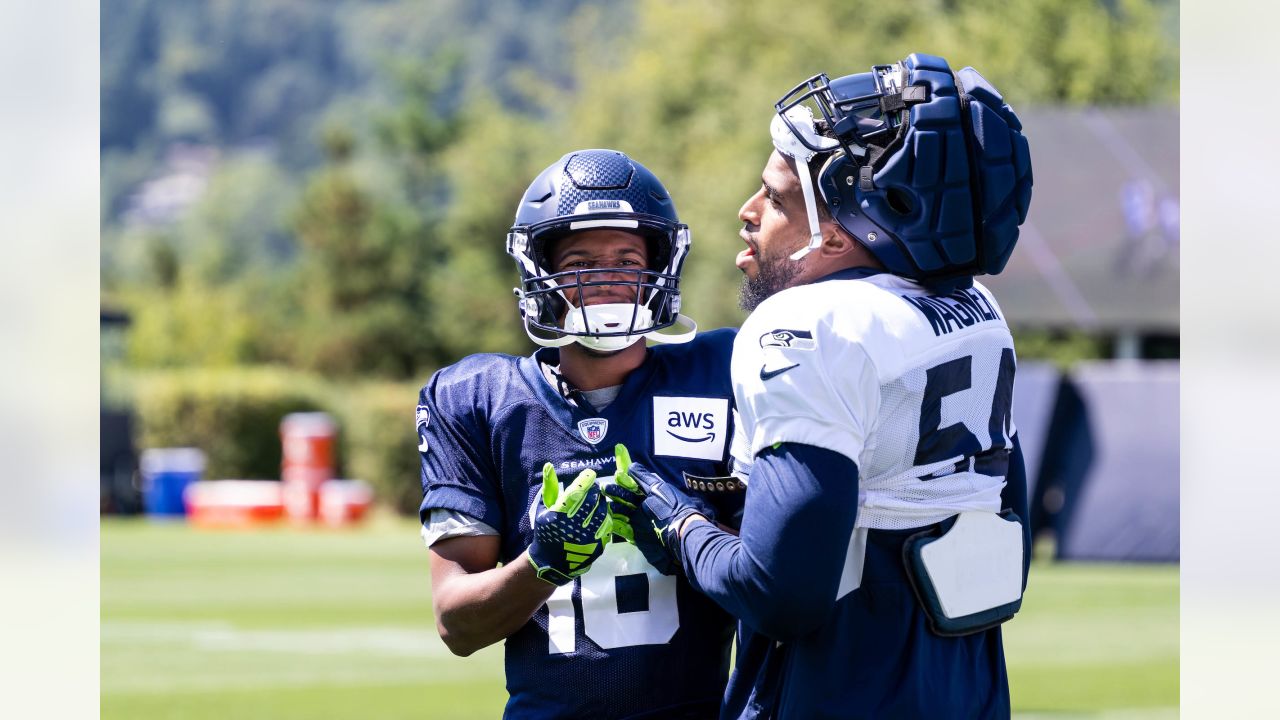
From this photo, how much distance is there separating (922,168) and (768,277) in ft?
1.18

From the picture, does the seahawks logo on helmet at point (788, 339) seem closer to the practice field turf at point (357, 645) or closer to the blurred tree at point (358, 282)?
the practice field turf at point (357, 645)

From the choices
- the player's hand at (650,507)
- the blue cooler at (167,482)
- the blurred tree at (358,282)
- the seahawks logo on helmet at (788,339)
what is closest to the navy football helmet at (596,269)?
the player's hand at (650,507)

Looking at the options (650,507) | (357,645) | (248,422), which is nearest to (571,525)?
(650,507)

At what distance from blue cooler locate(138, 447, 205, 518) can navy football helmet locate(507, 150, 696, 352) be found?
71.5 feet

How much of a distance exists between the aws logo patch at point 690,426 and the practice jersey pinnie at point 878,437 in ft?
1.55

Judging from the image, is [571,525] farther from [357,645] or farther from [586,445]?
[357,645]

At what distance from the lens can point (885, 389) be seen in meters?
2.24

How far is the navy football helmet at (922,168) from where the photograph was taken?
7.74ft

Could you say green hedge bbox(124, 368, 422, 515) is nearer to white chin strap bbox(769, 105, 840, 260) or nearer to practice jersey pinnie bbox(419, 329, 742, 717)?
practice jersey pinnie bbox(419, 329, 742, 717)

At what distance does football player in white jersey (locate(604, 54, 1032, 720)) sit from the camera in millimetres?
2188

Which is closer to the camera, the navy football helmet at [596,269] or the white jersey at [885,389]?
the white jersey at [885,389]

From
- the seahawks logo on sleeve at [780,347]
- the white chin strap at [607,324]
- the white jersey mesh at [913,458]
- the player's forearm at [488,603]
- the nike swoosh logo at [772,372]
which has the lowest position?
the player's forearm at [488,603]

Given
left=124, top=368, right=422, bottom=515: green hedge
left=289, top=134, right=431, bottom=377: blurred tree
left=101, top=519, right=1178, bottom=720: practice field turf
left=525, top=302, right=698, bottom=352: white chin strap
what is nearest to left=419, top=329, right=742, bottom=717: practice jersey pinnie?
left=525, top=302, right=698, bottom=352: white chin strap
